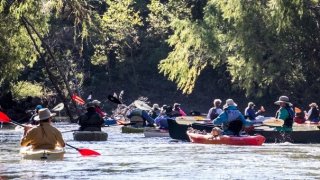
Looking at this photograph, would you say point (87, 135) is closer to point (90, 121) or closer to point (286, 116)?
point (90, 121)

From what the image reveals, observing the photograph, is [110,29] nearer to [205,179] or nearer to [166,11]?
[166,11]

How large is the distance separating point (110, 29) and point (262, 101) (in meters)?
11.5

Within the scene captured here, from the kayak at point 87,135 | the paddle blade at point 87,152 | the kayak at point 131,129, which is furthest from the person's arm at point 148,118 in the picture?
the paddle blade at point 87,152

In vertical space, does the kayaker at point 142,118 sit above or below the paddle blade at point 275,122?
above

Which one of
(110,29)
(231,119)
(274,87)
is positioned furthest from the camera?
(110,29)

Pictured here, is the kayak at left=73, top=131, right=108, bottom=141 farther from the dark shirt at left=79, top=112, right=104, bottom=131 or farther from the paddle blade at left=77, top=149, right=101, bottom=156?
the paddle blade at left=77, top=149, right=101, bottom=156

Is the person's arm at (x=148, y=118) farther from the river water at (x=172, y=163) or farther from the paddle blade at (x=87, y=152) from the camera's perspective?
the paddle blade at (x=87, y=152)

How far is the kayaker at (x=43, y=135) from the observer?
69.9 ft

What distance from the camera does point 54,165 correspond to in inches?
824

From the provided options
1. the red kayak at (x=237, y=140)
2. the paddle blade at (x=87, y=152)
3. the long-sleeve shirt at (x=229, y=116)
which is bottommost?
the paddle blade at (x=87, y=152)

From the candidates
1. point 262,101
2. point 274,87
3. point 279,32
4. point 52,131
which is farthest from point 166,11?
point 52,131

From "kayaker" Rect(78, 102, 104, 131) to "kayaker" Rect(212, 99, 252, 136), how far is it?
12.6 feet

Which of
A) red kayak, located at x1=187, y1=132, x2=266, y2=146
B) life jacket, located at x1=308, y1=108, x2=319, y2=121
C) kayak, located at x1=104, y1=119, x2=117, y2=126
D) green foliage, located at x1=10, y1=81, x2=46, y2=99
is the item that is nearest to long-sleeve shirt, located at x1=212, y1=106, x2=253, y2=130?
red kayak, located at x1=187, y1=132, x2=266, y2=146

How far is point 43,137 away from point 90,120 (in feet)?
27.5
